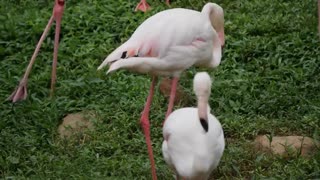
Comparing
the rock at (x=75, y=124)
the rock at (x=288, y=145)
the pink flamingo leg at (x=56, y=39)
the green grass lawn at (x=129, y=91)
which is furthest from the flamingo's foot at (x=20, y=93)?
the rock at (x=288, y=145)

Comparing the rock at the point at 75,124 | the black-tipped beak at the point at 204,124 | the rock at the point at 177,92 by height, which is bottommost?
the rock at the point at 75,124

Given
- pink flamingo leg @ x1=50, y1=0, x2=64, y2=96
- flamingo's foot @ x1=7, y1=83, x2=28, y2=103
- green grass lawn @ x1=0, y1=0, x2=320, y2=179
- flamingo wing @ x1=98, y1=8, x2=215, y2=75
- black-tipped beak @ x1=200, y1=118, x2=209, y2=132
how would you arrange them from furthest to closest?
pink flamingo leg @ x1=50, y1=0, x2=64, y2=96
flamingo's foot @ x1=7, y1=83, x2=28, y2=103
green grass lawn @ x1=0, y1=0, x2=320, y2=179
flamingo wing @ x1=98, y1=8, x2=215, y2=75
black-tipped beak @ x1=200, y1=118, x2=209, y2=132

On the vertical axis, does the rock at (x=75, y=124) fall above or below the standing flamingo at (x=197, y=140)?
below

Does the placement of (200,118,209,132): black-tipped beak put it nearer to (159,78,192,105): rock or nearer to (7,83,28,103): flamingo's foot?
(159,78,192,105): rock

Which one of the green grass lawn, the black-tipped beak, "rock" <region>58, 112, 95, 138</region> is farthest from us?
"rock" <region>58, 112, 95, 138</region>

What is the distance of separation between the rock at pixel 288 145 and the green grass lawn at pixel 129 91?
0.20 ft

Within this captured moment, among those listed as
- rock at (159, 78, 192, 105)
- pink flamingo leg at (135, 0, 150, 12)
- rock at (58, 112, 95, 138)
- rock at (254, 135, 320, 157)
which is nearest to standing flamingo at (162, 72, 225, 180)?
rock at (254, 135, 320, 157)

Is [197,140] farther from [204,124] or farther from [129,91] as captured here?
[129,91]

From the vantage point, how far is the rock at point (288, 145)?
4727mm

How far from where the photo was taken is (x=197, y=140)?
399cm

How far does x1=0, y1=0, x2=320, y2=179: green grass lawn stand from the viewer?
15.5 ft

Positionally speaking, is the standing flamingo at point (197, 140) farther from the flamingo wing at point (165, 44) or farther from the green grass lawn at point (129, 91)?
the green grass lawn at point (129, 91)

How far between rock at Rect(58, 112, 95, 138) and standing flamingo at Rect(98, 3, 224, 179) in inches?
28.3

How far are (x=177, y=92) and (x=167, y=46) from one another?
1110mm
